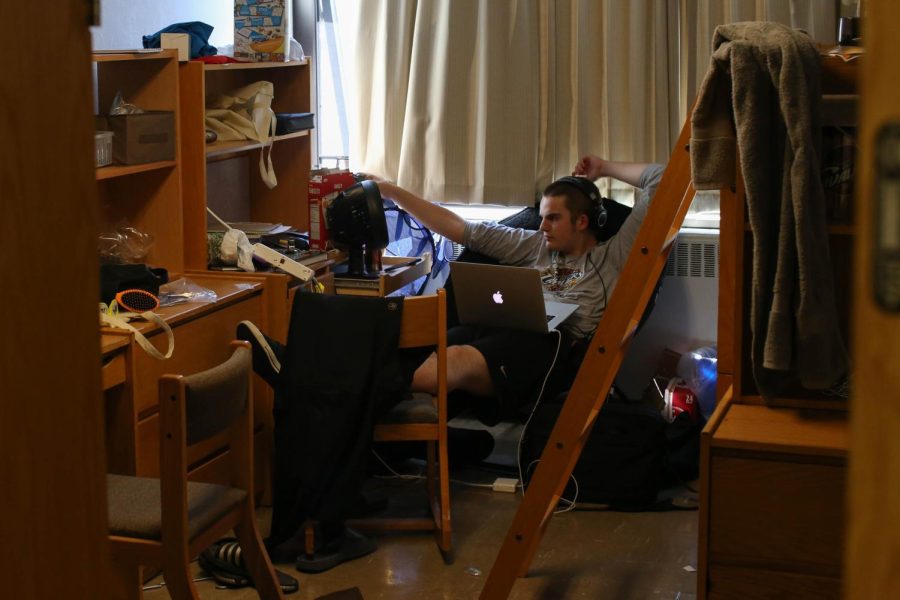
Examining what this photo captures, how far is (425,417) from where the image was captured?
10.9ft

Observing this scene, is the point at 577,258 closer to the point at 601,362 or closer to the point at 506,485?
the point at 506,485

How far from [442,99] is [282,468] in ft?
7.12

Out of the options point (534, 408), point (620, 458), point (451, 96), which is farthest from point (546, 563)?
point (451, 96)

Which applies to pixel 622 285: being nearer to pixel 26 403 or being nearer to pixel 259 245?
pixel 259 245

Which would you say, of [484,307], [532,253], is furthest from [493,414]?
[532,253]

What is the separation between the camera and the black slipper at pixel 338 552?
3211 millimetres

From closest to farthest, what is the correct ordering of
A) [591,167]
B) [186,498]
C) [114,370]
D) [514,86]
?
[186,498] < [114,370] < [591,167] < [514,86]

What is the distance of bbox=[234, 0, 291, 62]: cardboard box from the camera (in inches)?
159

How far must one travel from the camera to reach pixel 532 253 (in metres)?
4.55

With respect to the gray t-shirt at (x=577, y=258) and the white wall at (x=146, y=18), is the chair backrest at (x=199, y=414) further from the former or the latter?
the gray t-shirt at (x=577, y=258)

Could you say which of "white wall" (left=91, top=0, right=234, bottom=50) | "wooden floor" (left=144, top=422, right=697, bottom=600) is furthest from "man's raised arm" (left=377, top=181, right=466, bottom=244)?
"wooden floor" (left=144, top=422, right=697, bottom=600)

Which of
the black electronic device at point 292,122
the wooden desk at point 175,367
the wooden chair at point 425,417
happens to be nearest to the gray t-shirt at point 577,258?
the black electronic device at point 292,122

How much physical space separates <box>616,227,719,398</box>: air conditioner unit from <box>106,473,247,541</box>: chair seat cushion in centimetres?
256

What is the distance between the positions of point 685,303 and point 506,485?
4.20 ft
